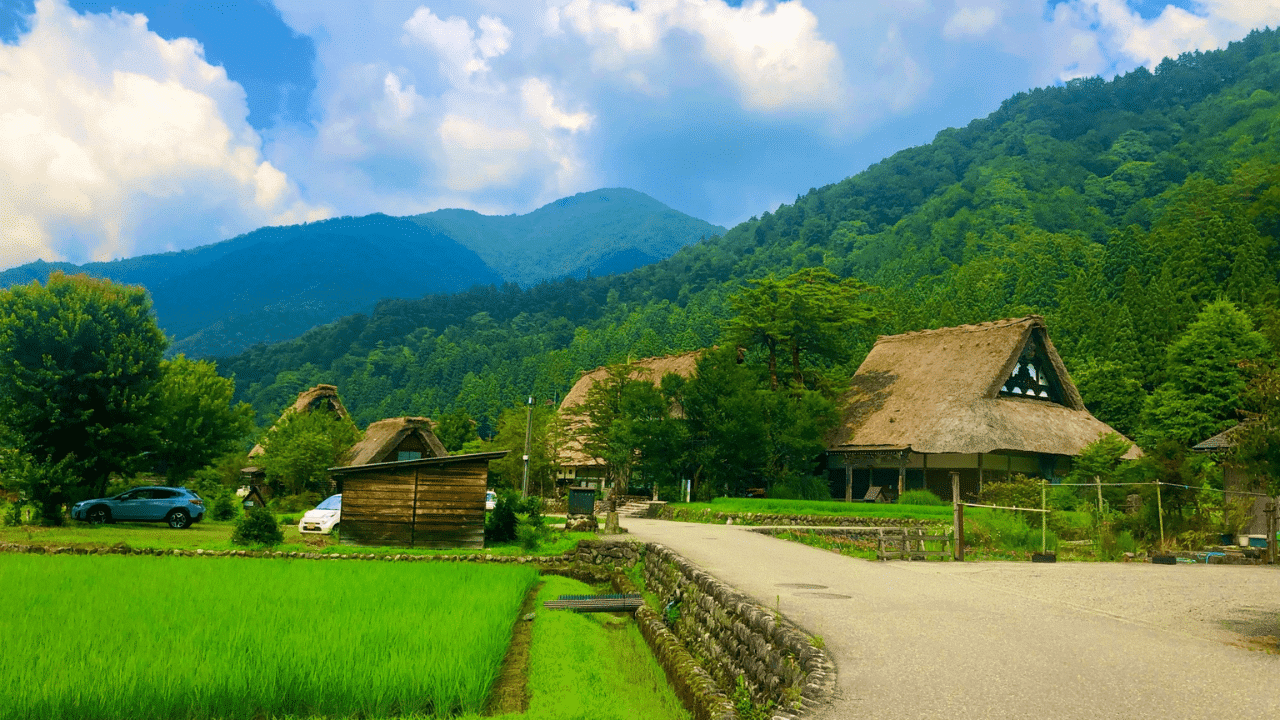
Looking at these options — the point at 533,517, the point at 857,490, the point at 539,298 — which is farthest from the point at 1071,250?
the point at 539,298

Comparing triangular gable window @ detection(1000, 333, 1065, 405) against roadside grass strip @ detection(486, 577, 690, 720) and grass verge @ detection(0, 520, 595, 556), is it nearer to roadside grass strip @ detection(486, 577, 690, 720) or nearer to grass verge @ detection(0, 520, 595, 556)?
grass verge @ detection(0, 520, 595, 556)

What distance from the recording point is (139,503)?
2648cm

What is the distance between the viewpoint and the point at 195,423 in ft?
111

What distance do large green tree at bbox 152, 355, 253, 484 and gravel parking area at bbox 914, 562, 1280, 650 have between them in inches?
1177

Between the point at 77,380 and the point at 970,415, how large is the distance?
106ft

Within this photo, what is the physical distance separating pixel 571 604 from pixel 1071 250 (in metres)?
69.8

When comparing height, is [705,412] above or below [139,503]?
above

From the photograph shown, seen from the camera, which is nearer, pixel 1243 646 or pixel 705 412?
pixel 1243 646

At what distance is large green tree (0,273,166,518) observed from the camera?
87.0ft

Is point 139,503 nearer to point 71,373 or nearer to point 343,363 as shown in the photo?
point 71,373

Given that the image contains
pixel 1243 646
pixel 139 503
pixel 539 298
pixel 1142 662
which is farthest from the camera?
pixel 539 298

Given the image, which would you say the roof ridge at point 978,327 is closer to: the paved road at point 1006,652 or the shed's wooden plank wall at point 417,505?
the paved road at point 1006,652

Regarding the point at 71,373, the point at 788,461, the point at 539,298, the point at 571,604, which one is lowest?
the point at 571,604

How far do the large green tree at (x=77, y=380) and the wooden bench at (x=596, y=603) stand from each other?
63.7 feet
